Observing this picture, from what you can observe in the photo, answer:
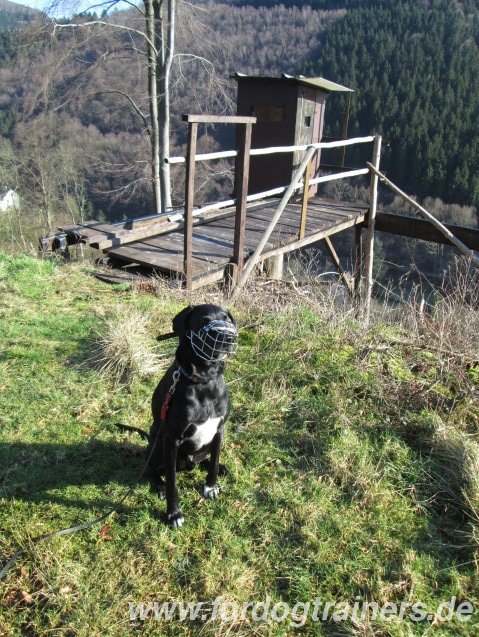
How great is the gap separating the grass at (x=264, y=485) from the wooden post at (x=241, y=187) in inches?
65.6

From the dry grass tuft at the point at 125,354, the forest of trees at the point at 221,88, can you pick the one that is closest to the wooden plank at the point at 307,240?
the forest of trees at the point at 221,88

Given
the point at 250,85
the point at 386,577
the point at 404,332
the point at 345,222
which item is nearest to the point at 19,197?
the point at 250,85

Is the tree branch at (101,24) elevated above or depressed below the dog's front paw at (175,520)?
above

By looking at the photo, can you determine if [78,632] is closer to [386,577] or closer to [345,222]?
[386,577]

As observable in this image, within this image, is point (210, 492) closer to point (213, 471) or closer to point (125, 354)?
point (213, 471)

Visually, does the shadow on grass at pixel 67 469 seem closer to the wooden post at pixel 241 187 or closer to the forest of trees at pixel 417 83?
the wooden post at pixel 241 187

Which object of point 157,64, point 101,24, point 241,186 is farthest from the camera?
point 157,64

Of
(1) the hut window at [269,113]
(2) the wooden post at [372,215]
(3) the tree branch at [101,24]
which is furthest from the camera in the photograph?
(3) the tree branch at [101,24]

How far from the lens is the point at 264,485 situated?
2748 millimetres

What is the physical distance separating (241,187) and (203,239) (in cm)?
147

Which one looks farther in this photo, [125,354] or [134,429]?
[125,354]

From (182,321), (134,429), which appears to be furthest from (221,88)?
(182,321)

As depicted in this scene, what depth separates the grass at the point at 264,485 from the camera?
7.02ft

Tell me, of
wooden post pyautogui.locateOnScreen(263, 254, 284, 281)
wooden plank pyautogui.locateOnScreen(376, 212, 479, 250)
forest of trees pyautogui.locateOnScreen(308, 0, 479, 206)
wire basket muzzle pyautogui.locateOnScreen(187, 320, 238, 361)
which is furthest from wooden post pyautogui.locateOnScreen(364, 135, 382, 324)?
forest of trees pyautogui.locateOnScreen(308, 0, 479, 206)
